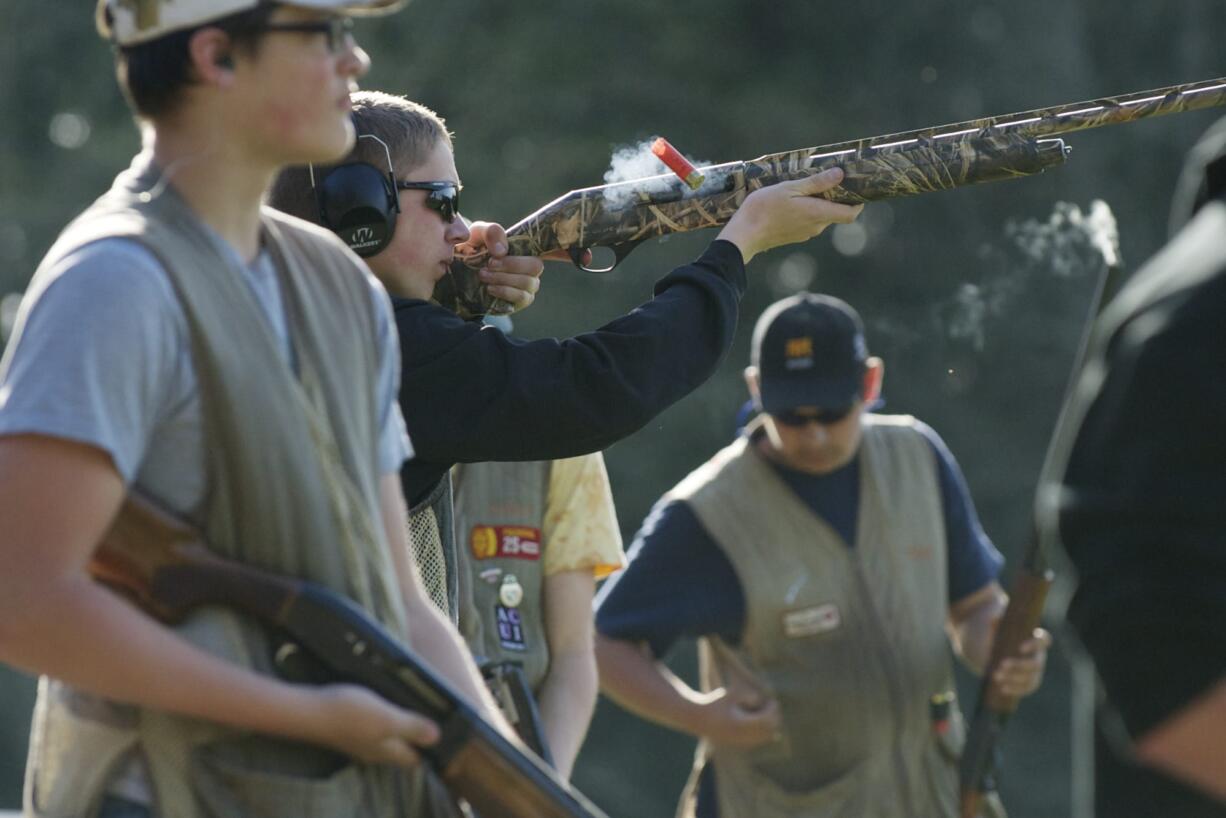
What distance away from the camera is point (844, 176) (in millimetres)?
4297

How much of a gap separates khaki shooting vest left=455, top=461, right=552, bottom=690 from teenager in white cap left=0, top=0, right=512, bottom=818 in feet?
6.78

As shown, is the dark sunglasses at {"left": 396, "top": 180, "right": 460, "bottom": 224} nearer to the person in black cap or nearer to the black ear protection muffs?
the black ear protection muffs

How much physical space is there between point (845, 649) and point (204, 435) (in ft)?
9.69

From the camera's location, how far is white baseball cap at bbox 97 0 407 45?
2705 millimetres

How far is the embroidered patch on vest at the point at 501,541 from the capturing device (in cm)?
501

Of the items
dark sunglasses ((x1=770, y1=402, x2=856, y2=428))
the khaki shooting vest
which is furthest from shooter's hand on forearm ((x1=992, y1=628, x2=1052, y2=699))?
the khaki shooting vest

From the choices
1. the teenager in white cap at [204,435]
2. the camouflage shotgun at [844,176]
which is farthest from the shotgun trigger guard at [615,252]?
the teenager in white cap at [204,435]

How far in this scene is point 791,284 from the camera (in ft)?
50.6

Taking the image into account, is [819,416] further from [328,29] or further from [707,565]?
[328,29]

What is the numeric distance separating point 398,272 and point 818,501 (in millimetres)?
1774

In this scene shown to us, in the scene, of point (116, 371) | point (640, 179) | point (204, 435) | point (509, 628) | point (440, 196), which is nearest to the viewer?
point (116, 371)

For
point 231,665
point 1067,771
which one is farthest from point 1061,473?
point 1067,771

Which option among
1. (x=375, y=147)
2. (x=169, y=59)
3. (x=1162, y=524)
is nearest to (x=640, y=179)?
(x=375, y=147)

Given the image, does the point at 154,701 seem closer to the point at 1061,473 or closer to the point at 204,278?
the point at 204,278
